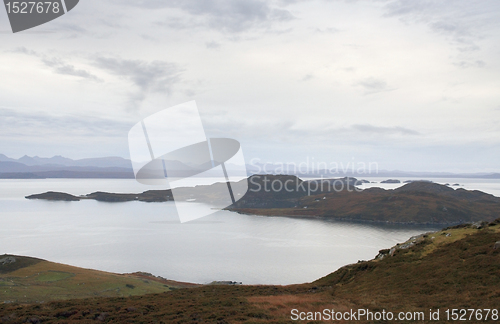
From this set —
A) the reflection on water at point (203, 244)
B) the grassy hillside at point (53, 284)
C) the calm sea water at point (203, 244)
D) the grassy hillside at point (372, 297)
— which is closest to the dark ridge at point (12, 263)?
the grassy hillside at point (53, 284)

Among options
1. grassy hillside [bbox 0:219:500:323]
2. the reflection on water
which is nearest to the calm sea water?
the reflection on water

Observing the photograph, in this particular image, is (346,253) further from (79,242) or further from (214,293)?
(79,242)

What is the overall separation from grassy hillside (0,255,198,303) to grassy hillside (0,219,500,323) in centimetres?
1828

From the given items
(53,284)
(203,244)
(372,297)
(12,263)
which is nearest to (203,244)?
(203,244)

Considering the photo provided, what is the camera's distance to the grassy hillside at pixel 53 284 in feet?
128

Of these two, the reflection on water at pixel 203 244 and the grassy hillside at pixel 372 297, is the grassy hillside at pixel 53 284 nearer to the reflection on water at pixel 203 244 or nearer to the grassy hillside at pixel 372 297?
Answer: the grassy hillside at pixel 372 297

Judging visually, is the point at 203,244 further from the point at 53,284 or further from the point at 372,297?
the point at 372,297

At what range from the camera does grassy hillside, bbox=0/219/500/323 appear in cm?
1792

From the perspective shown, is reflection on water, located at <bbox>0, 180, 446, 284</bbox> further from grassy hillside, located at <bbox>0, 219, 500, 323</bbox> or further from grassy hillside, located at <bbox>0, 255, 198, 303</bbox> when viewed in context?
grassy hillside, located at <bbox>0, 219, 500, 323</bbox>

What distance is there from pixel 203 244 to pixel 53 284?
57.8 metres

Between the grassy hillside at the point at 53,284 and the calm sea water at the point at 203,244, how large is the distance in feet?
60.7

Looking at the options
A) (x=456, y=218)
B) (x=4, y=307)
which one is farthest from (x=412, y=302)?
(x=456, y=218)

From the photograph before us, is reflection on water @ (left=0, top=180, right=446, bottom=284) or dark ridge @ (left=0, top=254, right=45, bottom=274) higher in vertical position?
dark ridge @ (left=0, top=254, right=45, bottom=274)

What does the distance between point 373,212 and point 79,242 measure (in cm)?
14681
